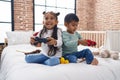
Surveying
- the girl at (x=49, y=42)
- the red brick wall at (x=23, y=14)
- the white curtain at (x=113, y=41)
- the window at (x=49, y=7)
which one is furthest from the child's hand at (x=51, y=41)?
the window at (x=49, y=7)

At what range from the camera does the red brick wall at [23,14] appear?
4914 millimetres

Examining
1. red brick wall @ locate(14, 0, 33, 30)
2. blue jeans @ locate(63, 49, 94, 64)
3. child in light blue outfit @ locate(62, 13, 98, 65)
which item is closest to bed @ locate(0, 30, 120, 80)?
blue jeans @ locate(63, 49, 94, 64)

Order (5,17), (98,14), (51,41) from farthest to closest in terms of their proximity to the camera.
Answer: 1. (98,14)
2. (5,17)
3. (51,41)

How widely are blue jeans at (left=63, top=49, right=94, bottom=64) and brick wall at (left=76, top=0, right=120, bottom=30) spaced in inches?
138

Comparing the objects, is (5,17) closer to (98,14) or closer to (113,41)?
(98,14)

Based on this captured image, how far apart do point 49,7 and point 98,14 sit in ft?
5.20

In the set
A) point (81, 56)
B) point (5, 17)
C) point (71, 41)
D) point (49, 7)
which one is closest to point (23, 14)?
point (5, 17)

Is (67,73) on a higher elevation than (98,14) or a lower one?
lower

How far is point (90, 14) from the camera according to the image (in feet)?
20.2

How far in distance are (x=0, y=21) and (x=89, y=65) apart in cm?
363

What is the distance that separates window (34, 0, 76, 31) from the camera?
5.35 meters

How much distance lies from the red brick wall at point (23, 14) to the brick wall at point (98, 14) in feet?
5.50

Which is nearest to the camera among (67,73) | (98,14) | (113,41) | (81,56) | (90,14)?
(67,73)

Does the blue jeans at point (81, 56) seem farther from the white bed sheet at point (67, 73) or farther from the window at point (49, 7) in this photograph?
the window at point (49, 7)
